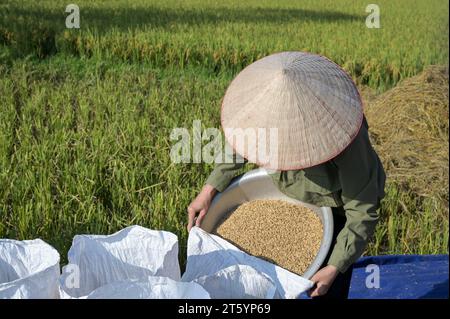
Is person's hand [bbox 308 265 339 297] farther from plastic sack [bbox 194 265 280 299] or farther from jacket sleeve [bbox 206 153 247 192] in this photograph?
jacket sleeve [bbox 206 153 247 192]

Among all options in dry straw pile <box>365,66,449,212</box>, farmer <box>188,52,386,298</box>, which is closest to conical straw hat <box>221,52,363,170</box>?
farmer <box>188,52,386,298</box>

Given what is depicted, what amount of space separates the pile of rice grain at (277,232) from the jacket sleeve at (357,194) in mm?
279

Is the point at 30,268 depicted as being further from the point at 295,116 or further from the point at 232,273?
the point at 295,116

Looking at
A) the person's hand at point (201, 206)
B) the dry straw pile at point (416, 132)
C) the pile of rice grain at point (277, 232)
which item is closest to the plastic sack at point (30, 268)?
the person's hand at point (201, 206)

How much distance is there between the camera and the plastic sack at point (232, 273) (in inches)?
66.3

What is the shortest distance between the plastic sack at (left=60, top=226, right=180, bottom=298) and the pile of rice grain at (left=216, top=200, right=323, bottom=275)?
318 millimetres

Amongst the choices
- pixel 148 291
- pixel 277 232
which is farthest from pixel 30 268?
pixel 277 232

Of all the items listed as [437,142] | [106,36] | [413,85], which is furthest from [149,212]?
[106,36]

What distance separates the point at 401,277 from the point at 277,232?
0.53 m

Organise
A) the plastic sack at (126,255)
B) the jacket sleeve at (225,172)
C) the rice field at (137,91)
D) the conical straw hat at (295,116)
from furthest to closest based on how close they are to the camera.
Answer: the rice field at (137,91), the jacket sleeve at (225,172), the plastic sack at (126,255), the conical straw hat at (295,116)

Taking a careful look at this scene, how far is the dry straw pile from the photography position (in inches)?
119

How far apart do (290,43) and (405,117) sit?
301 cm

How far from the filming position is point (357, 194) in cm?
168

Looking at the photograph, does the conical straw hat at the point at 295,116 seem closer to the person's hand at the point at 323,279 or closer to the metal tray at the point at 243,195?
the person's hand at the point at 323,279
